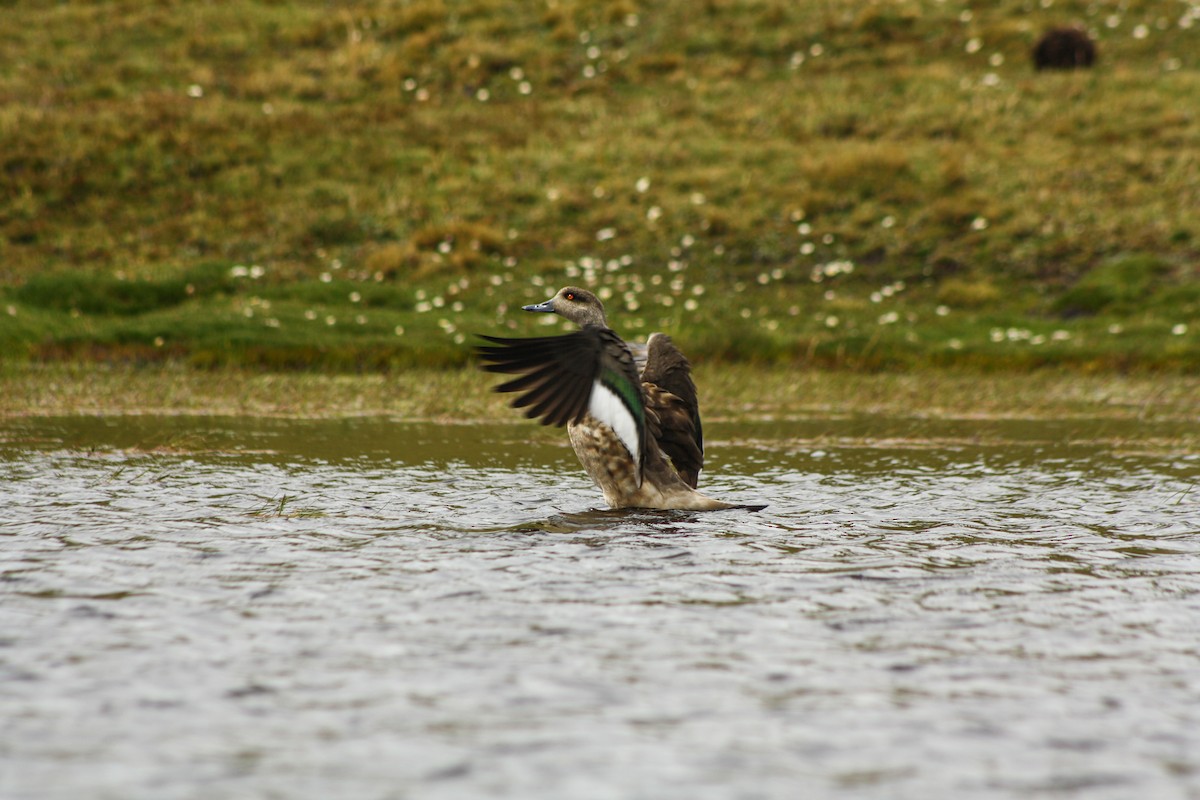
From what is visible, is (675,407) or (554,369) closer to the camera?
(554,369)

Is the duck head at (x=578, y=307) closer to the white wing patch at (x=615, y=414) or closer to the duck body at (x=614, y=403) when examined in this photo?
the duck body at (x=614, y=403)

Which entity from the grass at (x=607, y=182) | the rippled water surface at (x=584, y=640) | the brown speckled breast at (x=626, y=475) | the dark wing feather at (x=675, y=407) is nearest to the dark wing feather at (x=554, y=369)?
the brown speckled breast at (x=626, y=475)

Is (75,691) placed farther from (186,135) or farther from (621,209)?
(186,135)

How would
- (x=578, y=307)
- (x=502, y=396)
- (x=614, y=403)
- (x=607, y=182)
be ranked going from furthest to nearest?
1. (x=607, y=182)
2. (x=502, y=396)
3. (x=578, y=307)
4. (x=614, y=403)

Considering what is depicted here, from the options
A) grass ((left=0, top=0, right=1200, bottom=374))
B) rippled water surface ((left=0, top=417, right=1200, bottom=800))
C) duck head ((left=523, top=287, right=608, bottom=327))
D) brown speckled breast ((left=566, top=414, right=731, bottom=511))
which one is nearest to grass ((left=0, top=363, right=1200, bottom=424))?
grass ((left=0, top=0, right=1200, bottom=374))

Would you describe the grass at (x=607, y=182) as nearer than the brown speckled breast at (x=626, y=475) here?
No

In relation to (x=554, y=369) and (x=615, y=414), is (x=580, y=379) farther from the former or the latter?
(x=615, y=414)

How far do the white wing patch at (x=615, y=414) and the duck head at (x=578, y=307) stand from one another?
1.68 meters

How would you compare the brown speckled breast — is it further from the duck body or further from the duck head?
the duck head

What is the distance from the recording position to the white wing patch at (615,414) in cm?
971

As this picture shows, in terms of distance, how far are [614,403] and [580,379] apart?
1.04 feet

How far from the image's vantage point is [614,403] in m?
9.76

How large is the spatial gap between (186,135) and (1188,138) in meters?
24.0

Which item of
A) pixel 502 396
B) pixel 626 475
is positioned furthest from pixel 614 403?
pixel 502 396
